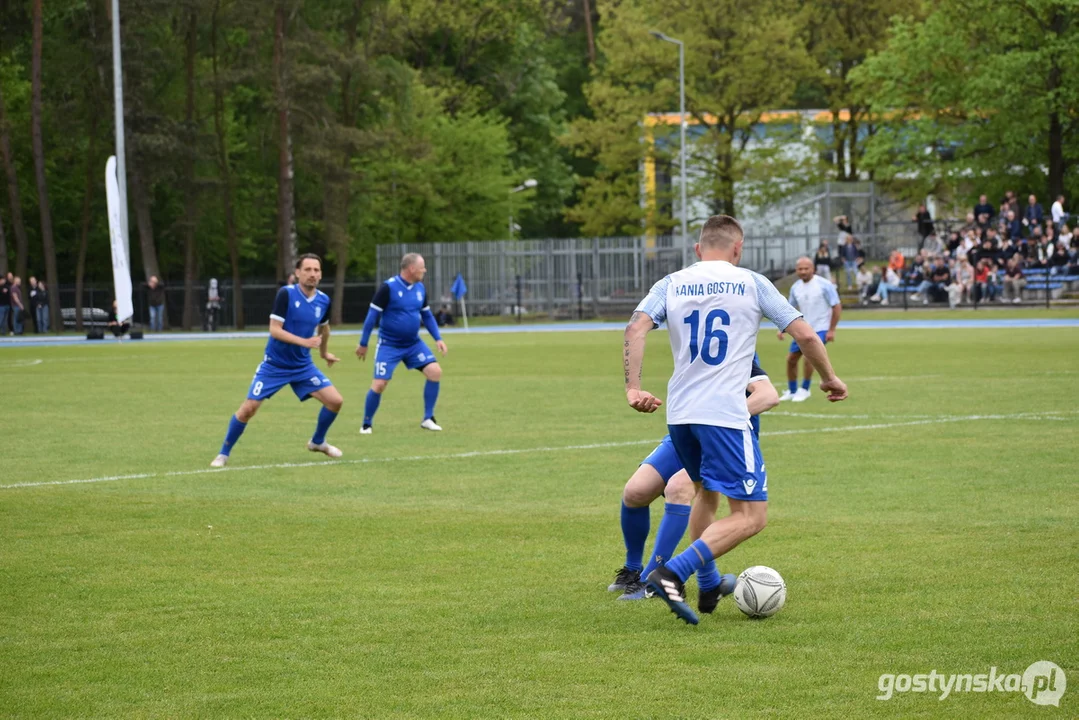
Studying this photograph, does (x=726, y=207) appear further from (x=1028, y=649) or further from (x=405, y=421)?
(x=1028, y=649)

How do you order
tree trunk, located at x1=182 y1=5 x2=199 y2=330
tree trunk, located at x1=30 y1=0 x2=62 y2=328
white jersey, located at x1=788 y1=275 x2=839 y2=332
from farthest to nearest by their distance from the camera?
tree trunk, located at x1=182 y1=5 x2=199 y2=330, tree trunk, located at x1=30 y1=0 x2=62 y2=328, white jersey, located at x1=788 y1=275 x2=839 y2=332

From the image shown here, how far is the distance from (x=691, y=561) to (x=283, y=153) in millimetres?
49625

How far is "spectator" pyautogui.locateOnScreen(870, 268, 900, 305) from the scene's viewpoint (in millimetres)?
49156

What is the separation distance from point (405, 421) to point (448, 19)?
52.6 metres

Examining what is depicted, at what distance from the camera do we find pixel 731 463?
7.19 meters

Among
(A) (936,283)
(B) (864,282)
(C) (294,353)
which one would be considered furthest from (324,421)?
(B) (864,282)

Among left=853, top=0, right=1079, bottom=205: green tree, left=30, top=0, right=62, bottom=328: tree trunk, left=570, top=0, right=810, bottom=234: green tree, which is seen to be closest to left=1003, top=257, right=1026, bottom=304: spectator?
left=853, top=0, right=1079, bottom=205: green tree

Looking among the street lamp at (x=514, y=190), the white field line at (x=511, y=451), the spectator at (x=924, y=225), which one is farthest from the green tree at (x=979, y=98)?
the white field line at (x=511, y=451)

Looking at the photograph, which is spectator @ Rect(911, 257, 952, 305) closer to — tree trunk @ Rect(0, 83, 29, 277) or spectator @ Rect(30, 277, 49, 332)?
spectator @ Rect(30, 277, 49, 332)

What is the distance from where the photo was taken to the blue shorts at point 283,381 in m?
14.2

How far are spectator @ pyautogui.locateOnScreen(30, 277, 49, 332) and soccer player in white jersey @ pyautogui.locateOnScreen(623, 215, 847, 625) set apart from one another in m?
48.8

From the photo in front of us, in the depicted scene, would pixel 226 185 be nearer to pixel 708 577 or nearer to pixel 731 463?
pixel 708 577

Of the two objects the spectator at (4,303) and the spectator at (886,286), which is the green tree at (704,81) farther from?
the spectator at (4,303)

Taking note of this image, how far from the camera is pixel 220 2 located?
5597cm
